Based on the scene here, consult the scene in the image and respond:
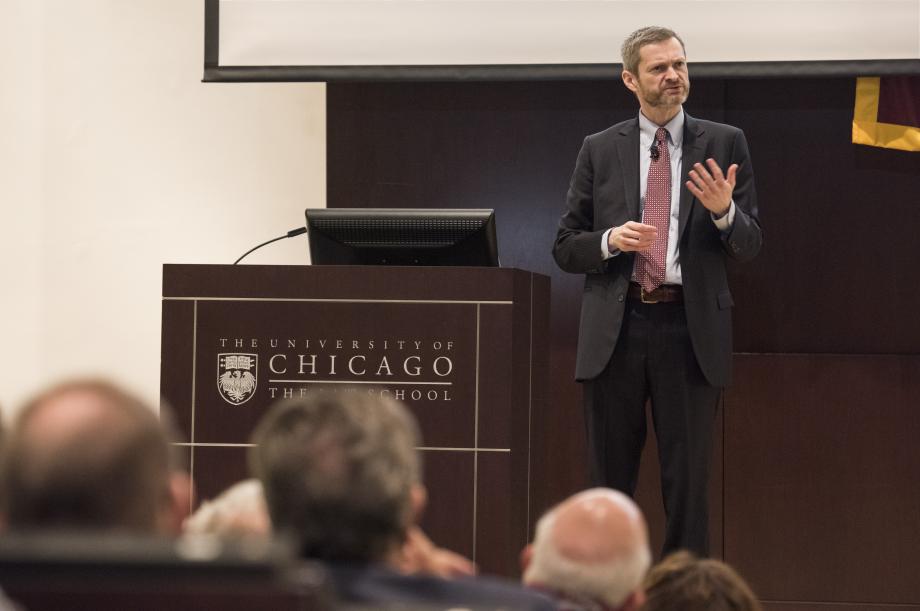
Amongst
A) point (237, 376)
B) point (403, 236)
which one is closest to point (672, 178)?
point (403, 236)

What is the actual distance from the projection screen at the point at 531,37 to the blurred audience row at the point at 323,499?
2.86 metres

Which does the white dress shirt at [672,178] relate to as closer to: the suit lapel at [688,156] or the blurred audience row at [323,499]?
the suit lapel at [688,156]

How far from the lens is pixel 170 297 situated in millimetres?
3162

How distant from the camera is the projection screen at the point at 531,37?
13.6 ft

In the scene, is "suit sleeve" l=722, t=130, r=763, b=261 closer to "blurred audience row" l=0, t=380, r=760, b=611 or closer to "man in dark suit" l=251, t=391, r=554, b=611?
"blurred audience row" l=0, t=380, r=760, b=611

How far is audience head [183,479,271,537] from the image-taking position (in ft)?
5.21

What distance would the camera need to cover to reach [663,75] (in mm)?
3498

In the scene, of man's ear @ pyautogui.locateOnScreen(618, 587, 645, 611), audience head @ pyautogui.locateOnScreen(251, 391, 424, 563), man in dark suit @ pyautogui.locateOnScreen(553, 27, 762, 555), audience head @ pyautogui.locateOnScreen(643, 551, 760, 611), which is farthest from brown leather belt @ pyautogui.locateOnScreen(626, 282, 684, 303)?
audience head @ pyautogui.locateOnScreen(251, 391, 424, 563)

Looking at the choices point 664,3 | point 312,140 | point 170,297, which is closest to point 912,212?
point 664,3

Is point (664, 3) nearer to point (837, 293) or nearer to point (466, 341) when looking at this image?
point (837, 293)

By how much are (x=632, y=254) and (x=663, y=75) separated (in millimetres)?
503

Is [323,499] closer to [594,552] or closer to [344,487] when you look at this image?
[344,487]

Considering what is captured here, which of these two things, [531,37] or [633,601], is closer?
[633,601]

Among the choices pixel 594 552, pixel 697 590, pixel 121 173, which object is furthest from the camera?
pixel 121 173
